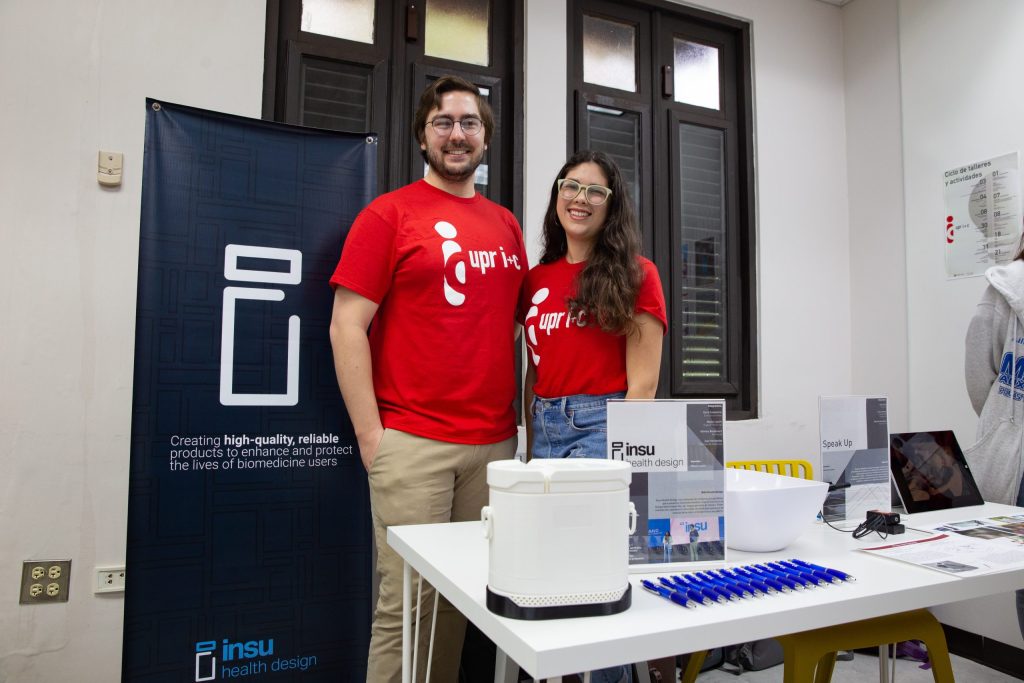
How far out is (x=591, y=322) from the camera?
1565mm

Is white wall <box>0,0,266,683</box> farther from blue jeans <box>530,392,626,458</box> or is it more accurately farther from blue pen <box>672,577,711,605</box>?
blue pen <box>672,577,711,605</box>

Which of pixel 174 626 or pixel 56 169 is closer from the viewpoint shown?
pixel 174 626

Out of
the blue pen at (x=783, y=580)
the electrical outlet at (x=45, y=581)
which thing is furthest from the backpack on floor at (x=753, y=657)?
the electrical outlet at (x=45, y=581)

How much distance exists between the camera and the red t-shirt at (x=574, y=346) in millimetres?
1553

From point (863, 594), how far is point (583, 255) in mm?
1006

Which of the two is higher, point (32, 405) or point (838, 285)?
point (838, 285)

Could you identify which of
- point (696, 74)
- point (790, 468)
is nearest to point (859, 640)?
point (790, 468)

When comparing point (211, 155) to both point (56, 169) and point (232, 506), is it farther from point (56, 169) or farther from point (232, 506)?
point (232, 506)

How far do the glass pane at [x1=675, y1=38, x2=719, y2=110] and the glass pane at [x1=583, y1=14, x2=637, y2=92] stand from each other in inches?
10.4

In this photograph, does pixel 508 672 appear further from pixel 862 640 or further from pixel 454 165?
pixel 454 165

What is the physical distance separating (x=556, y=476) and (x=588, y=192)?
1.00 meters

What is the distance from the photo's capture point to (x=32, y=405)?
194 cm

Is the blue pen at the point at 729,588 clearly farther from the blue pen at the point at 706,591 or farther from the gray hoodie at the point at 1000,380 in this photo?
the gray hoodie at the point at 1000,380

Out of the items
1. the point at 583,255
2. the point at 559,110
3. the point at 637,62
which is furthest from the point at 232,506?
the point at 637,62
